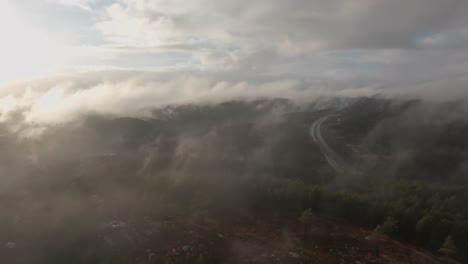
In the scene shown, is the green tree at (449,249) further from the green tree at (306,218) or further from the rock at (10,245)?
the rock at (10,245)

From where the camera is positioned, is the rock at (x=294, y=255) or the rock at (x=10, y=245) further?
the rock at (x=294, y=255)

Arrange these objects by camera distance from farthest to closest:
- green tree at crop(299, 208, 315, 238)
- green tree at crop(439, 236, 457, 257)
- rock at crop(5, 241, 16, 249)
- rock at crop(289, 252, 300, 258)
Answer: green tree at crop(299, 208, 315, 238) → green tree at crop(439, 236, 457, 257) → rock at crop(289, 252, 300, 258) → rock at crop(5, 241, 16, 249)

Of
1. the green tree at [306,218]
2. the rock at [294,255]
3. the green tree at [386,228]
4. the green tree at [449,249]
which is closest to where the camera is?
the rock at [294,255]

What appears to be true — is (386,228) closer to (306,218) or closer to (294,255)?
(306,218)

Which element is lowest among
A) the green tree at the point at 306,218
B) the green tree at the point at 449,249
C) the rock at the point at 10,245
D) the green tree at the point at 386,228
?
the green tree at the point at 449,249

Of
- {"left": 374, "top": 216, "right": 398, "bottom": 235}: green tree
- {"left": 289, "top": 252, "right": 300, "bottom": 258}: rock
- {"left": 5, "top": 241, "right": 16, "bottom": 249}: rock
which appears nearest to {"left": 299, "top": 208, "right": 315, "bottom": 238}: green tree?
{"left": 374, "top": 216, "right": 398, "bottom": 235}: green tree

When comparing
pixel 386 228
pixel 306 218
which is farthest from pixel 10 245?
pixel 386 228

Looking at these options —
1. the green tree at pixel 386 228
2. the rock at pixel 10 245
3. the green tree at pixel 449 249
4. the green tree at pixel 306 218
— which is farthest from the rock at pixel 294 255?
the rock at pixel 10 245

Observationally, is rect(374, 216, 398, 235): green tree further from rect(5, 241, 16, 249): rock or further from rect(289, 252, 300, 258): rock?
rect(5, 241, 16, 249): rock

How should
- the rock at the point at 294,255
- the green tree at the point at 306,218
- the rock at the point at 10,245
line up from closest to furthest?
the rock at the point at 10,245, the rock at the point at 294,255, the green tree at the point at 306,218

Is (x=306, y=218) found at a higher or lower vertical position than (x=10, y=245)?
lower

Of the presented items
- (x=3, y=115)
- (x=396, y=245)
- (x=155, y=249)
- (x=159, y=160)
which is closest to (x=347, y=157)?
(x=159, y=160)

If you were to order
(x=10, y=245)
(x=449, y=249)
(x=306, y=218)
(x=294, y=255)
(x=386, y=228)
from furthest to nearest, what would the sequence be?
(x=306, y=218), (x=386, y=228), (x=449, y=249), (x=294, y=255), (x=10, y=245)
